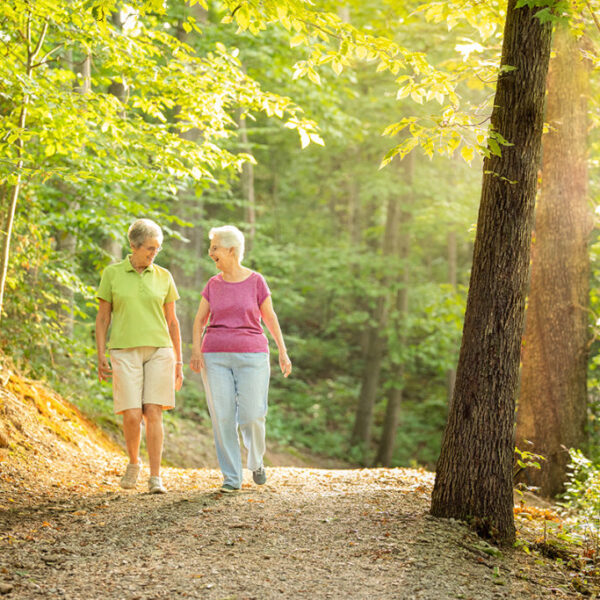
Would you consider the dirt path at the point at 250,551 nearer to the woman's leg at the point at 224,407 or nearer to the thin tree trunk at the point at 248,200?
the woman's leg at the point at 224,407

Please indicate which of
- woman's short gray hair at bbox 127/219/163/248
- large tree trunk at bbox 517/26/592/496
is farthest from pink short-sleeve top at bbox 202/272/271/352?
large tree trunk at bbox 517/26/592/496

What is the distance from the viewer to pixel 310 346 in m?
23.5

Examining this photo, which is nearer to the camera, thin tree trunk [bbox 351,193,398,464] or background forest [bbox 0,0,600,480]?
background forest [bbox 0,0,600,480]

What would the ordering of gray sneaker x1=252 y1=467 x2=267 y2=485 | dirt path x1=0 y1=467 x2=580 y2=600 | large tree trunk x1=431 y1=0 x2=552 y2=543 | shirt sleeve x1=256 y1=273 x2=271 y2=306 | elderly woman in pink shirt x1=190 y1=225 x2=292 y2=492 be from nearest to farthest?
dirt path x1=0 y1=467 x2=580 y2=600, large tree trunk x1=431 y1=0 x2=552 y2=543, elderly woman in pink shirt x1=190 y1=225 x2=292 y2=492, shirt sleeve x1=256 y1=273 x2=271 y2=306, gray sneaker x1=252 y1=467 x2=267 y2=485

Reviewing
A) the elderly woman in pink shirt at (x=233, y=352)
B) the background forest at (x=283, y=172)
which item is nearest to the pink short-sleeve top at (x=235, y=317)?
the elderly woman in pink shirt at (x=233, y=352)

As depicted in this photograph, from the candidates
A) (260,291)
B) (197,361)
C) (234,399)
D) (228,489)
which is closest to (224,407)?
(234,399)

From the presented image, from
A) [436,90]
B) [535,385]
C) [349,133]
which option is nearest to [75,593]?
[436,90]

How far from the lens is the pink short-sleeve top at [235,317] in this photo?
590 centimetres

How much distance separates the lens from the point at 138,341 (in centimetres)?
579

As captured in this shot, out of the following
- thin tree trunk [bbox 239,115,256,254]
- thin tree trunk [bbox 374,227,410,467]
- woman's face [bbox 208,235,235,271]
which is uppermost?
thin tree trunk [bbox 239,115,256,254]

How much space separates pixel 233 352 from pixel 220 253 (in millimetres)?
859

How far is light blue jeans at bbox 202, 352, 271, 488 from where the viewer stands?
592cm

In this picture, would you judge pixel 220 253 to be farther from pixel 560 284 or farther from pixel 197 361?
pixel 560 284

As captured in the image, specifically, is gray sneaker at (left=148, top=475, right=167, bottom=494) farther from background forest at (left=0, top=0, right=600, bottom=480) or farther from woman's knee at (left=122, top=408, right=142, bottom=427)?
background forest at (left=0, top=0, right=600, bottom=480)
